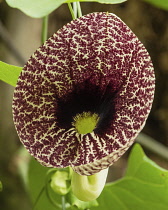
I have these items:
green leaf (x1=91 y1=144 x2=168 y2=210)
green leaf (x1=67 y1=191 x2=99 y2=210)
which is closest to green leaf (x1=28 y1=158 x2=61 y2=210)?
green leaf (x1=91 y1=144 x2=168 y2=210)

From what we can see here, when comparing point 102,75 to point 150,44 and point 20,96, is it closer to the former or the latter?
point 20,96

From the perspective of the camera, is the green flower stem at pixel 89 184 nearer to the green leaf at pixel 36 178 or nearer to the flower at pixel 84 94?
the flower at pixel 84 94

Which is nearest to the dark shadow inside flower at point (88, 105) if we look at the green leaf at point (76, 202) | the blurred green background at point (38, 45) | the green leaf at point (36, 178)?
the green leaf at point (76, 202)

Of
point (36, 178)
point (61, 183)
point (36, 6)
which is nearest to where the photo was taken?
point (36, 6)

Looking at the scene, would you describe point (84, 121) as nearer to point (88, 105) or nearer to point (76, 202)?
point (88, 105)

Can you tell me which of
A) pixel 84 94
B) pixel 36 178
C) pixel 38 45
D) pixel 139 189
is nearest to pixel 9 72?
pixel 84 94
